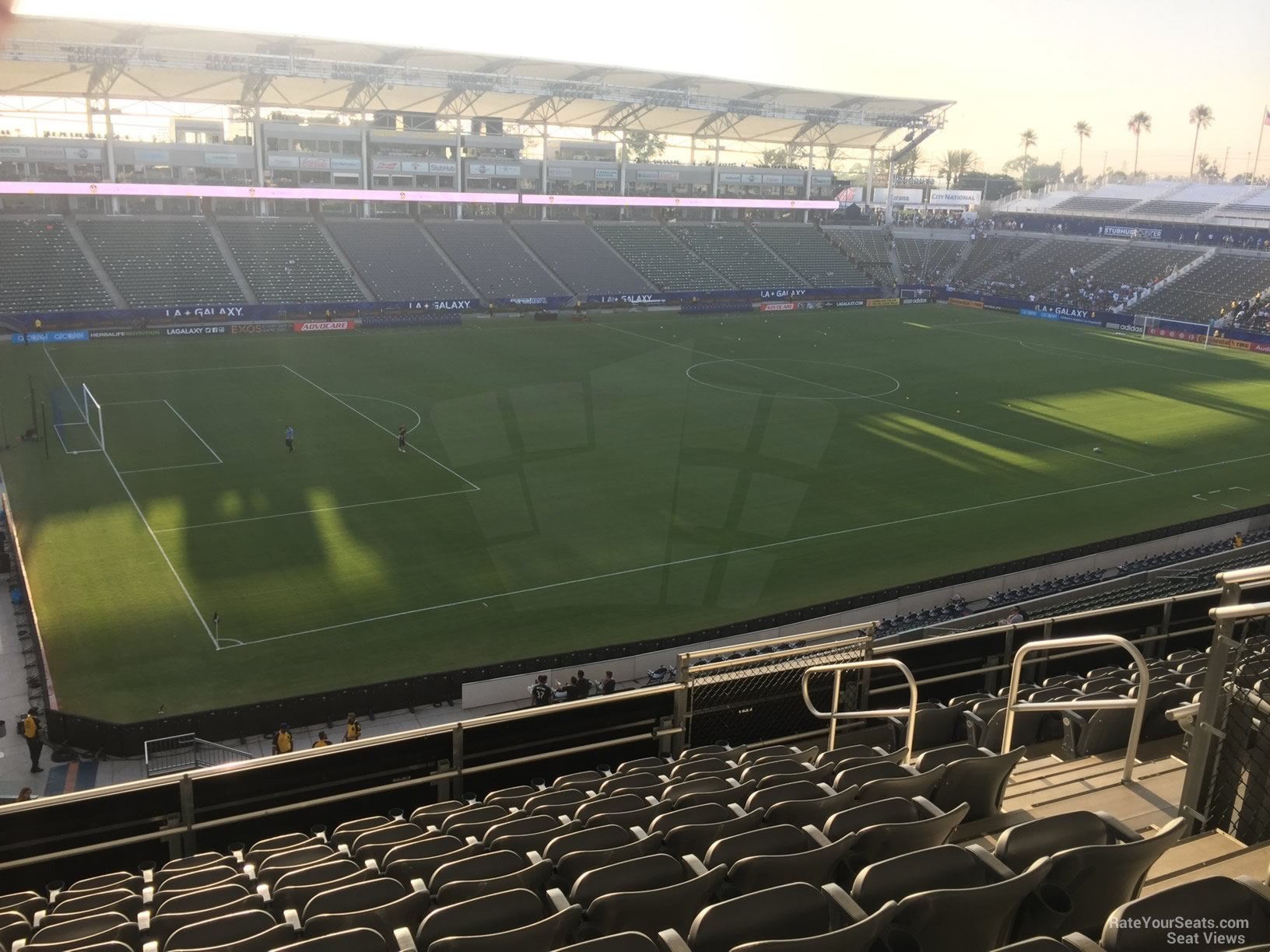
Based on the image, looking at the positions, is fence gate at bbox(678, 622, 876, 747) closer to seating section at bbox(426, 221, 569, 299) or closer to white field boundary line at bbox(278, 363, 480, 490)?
white field boundary line at bbox(278, 363, 480, 490)

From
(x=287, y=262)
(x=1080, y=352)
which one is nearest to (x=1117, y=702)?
(x=1080, y=352)

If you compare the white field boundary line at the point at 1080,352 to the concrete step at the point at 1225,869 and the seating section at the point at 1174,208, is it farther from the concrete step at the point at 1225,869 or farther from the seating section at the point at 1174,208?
the concrete step at the point at 1225,869

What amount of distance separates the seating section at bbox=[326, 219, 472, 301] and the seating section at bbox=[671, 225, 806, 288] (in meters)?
24.5

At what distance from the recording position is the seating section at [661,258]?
87438mm

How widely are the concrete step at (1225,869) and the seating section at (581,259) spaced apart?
78.1 meters

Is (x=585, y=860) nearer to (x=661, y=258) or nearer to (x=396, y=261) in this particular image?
(x=396, y=261)

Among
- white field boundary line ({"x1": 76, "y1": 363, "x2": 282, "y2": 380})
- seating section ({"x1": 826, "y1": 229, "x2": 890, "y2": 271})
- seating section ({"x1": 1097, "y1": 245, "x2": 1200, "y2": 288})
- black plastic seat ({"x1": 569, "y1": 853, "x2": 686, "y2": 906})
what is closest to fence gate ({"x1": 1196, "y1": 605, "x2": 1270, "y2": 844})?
black plastic seat ({"x1": 569, "y1": 853, "x2": 686, "y2": 906})

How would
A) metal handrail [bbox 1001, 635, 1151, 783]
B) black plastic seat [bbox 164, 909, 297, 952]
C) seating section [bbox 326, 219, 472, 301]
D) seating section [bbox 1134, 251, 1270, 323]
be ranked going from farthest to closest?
seating section [bbox 1134, 251, 1270, 323]
seating section [bbox 326, 219, 472, 301]
metal handrail [bbox 1001, 635, 1151, 783]
black plastic seat [bbox 164, 909, 297, 952]

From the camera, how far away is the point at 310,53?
72250 mm

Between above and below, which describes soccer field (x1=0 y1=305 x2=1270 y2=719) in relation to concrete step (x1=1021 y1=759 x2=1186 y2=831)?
below

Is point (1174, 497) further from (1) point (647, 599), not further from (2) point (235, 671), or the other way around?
(2) point (235, 671)

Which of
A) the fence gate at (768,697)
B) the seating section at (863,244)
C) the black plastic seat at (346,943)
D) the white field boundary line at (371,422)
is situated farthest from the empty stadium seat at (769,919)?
the seating section at (863,244)

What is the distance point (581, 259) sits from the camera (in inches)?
3447

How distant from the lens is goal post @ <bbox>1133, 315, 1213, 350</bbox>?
76.4 m
